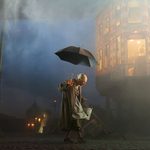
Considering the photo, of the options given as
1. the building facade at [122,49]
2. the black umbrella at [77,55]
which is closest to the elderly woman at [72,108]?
the black umbrella at [77,55]

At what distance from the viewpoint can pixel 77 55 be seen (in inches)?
382

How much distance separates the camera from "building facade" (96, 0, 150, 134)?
36.0 meters

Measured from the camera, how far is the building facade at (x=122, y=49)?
118ft

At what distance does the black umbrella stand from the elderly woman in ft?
1.80

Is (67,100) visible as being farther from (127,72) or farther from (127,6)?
(127,6)

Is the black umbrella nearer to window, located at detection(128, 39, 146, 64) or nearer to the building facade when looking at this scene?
the building facade

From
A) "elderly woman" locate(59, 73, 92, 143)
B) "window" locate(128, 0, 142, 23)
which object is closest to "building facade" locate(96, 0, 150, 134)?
"window" locate(128, 0, 142, 23)

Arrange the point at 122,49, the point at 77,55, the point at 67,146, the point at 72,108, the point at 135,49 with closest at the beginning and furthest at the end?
the point at 67,146 → the point at 72,108 → the point at 77,55 → the point at 122,49 → the point at 135,49

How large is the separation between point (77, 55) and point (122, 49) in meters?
28.6

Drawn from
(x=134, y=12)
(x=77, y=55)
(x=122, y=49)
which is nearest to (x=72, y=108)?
(x=77, y=55)

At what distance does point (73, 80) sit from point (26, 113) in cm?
2580

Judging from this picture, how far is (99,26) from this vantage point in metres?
40.2

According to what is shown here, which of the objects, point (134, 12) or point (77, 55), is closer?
point (77, 55)

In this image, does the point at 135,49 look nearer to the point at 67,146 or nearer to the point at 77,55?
the point at 77,55
